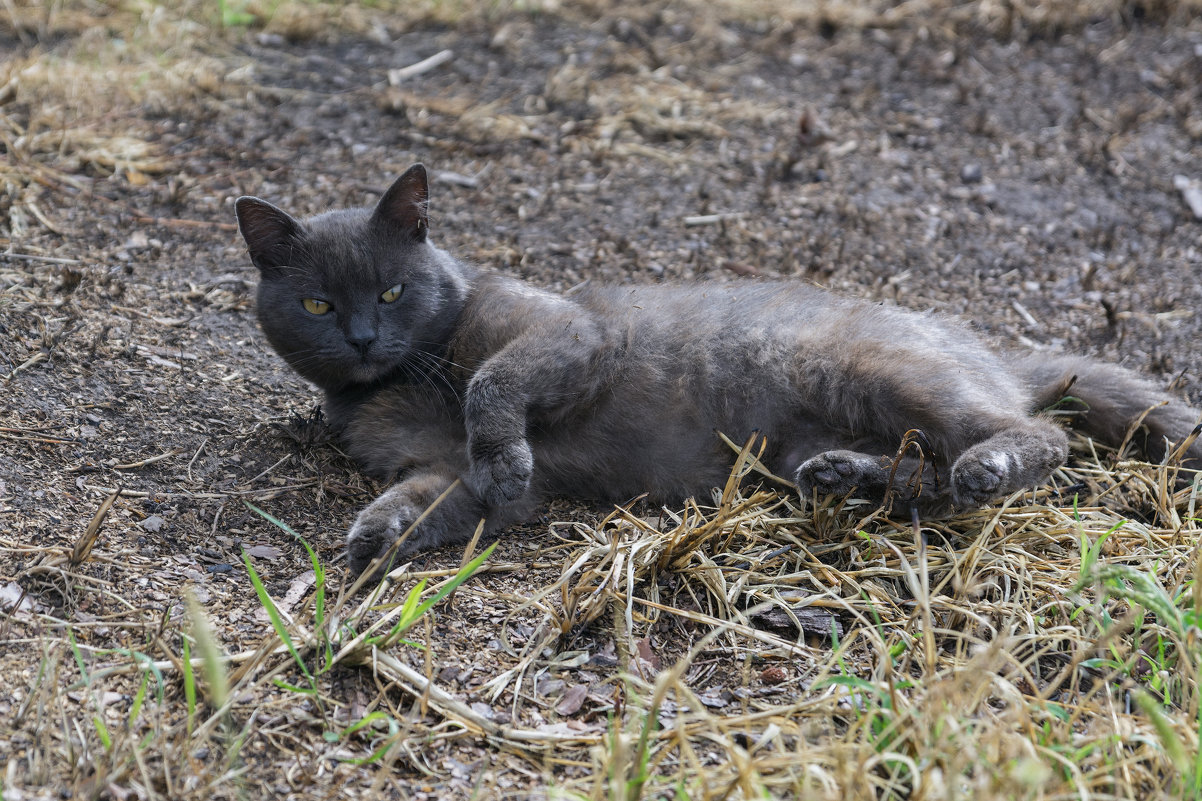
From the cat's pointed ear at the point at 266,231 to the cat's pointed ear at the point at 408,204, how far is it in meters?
0.29

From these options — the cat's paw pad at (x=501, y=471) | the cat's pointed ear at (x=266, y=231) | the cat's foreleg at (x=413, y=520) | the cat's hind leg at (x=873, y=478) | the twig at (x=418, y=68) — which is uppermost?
the cat's pointed ear at (x=266, y=231)

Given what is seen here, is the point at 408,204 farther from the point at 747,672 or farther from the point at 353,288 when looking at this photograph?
the point at 747,672

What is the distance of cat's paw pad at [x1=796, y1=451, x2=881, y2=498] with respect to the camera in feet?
9.71

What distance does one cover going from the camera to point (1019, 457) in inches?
113

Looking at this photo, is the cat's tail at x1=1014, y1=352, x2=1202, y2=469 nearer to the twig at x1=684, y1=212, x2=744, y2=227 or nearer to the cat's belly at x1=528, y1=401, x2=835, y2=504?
the cat's belly at x1=528, y1=401, x2=835, y2=504

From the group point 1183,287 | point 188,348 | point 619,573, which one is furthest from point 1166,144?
point 188,348

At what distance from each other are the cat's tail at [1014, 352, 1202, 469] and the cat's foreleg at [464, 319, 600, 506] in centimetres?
154

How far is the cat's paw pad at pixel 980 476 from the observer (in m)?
2.80

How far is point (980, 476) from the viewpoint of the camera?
2801mm

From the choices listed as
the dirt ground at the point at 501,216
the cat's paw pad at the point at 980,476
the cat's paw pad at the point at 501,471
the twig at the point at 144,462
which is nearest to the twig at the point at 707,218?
the dirt ground at the point at 501,216

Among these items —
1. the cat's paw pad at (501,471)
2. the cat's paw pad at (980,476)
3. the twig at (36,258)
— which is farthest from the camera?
the twig at (36,258)

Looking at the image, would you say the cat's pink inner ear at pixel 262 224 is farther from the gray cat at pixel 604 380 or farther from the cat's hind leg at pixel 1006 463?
the cat's hind leg at pixel 1006 463

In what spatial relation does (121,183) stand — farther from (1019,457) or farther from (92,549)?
(1019,457)

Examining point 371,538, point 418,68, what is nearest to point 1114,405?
point 371,538
